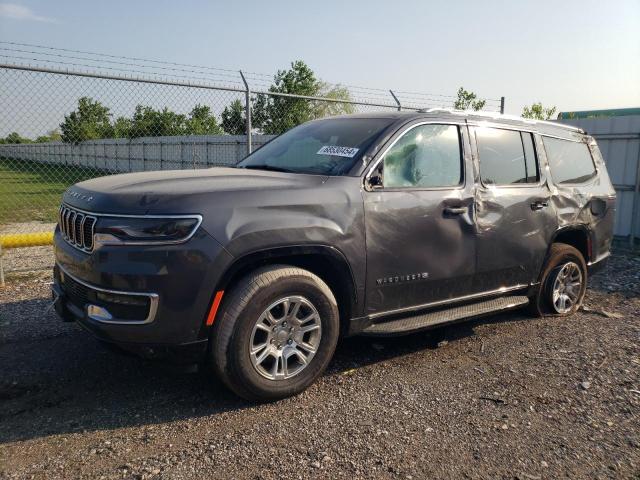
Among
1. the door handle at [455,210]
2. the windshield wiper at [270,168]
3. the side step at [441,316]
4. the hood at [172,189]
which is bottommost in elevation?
the side step at [441,316]

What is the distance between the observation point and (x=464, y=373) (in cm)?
405

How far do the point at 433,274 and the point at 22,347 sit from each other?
3.29 metres

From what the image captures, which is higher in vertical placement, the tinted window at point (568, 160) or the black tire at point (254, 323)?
the tinted window at point (568, 160)

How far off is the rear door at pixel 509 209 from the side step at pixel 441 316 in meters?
0.15

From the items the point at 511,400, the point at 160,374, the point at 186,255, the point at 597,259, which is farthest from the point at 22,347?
the point at 597,259

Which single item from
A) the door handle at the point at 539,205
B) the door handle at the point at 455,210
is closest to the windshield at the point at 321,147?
the door handle at the point at 455,210

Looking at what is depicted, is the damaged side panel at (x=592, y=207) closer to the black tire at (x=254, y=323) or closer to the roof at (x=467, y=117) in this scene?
the roof at (x=467, y=117)

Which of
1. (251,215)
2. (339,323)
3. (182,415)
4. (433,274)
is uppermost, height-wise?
(251,215)

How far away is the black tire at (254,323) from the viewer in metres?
3.22

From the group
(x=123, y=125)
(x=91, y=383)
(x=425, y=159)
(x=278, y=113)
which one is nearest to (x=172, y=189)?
(x=91, y=383)

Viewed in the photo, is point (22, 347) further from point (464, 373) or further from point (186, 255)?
point (464, 373)

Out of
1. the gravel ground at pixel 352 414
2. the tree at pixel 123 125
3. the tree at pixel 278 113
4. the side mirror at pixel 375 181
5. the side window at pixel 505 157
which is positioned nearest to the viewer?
the gravel ground at pixel 352 414

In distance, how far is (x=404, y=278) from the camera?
12.8 feet

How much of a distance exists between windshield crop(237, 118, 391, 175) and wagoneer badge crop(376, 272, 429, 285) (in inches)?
31.4
